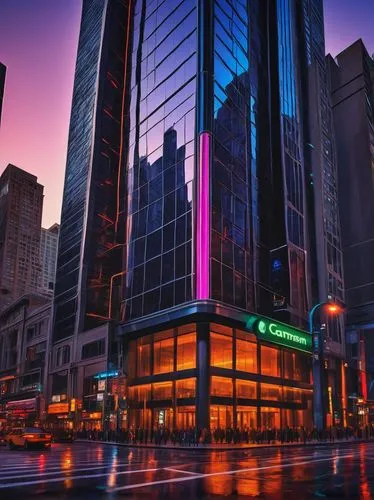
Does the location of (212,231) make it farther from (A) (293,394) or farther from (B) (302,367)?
(B) (302,367)

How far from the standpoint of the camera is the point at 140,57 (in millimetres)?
67438

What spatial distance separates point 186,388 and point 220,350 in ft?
15.4

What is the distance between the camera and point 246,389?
51.4 m

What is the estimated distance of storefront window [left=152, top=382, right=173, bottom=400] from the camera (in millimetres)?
50422

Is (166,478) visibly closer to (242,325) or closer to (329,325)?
(242,325)

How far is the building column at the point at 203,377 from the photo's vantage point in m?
44.6

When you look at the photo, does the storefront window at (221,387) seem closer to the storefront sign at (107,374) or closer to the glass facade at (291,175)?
the storefront sign at (107,374)

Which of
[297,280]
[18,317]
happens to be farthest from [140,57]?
[18,317]

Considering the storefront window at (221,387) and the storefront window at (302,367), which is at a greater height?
the storefront window at (302,367)

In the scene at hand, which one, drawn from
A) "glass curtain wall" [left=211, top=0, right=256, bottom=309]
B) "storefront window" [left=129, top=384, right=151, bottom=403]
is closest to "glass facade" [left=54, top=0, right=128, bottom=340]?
"storefront window" [left=129, top=384, right=151, bottom=403]

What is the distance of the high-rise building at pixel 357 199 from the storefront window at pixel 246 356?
107 ft

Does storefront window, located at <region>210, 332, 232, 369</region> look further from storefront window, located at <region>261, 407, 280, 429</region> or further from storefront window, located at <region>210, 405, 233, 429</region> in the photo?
storefront window, located at <region>261, 407, 280, 429</region>

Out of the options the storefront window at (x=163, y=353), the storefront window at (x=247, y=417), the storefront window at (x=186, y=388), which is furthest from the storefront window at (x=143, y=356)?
the storefront window at (x=247, y=417)

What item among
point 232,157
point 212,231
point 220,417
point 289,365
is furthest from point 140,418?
point 232,157
